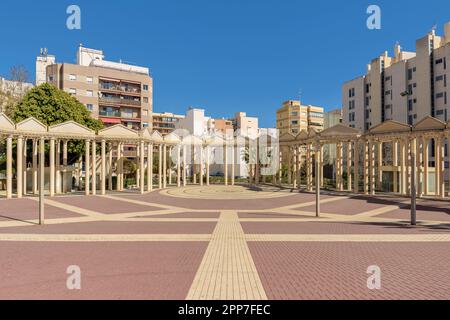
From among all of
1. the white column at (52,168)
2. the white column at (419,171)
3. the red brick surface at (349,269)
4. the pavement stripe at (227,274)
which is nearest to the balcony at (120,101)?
the white column at (52,168)

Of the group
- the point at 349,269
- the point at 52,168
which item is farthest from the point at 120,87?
the point at 349,269

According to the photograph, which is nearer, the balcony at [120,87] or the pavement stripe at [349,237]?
the pavement stripe at [349,237]

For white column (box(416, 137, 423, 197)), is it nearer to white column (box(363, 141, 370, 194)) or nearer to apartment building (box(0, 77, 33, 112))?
white column (box(363, 141, 370, 194))

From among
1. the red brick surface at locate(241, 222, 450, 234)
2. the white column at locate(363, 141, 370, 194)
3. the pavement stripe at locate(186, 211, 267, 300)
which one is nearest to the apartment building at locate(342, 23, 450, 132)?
the white column at locate(363, 141, 370, 194)

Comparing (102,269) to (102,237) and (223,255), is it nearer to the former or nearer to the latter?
(223,255)

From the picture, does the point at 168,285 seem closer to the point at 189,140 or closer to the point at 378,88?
the point at 189,140

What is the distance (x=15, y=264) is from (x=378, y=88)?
229 feet

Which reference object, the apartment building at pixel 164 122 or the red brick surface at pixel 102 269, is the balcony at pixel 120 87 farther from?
the red brick surface at pixel 102 269

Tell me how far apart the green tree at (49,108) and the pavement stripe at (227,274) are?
103 feet

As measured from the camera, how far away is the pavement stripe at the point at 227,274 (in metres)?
7.27

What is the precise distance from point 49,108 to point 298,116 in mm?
73028

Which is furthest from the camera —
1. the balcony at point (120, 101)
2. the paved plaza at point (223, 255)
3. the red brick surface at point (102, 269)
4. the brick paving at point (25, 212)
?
the balcony at point (120, 101)

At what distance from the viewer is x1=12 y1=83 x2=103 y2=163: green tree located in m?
33.6

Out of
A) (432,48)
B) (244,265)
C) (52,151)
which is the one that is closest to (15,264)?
(244,265)
